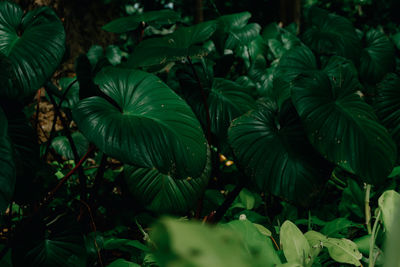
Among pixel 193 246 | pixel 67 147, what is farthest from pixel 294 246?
Result: pixel 67 147

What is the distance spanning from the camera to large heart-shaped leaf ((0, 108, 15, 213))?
663 millimetres

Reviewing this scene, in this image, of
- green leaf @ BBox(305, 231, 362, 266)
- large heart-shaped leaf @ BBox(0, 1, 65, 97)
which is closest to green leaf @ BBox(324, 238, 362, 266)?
green leaf @ BBox(305, 231, 362, 266)

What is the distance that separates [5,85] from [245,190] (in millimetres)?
906

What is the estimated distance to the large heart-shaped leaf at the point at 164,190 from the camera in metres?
1.07

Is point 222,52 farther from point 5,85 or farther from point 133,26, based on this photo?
point 5,85

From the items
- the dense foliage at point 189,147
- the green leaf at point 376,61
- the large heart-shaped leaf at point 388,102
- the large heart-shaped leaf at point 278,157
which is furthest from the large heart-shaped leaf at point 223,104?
the green leaf at point 376,61

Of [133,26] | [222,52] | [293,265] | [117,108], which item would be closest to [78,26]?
[222,52]

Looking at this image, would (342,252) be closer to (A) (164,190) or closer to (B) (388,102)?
(A) (164,190)

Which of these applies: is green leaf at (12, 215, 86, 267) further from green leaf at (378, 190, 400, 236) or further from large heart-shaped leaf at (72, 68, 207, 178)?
green leaf at (378, 190, 400, 236)

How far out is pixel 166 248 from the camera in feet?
0.65

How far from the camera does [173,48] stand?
1.11 meters

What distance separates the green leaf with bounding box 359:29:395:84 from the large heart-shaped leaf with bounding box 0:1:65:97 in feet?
5.17

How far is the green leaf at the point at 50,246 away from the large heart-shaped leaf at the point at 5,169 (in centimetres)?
34

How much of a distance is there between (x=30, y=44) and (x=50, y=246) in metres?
0.58
